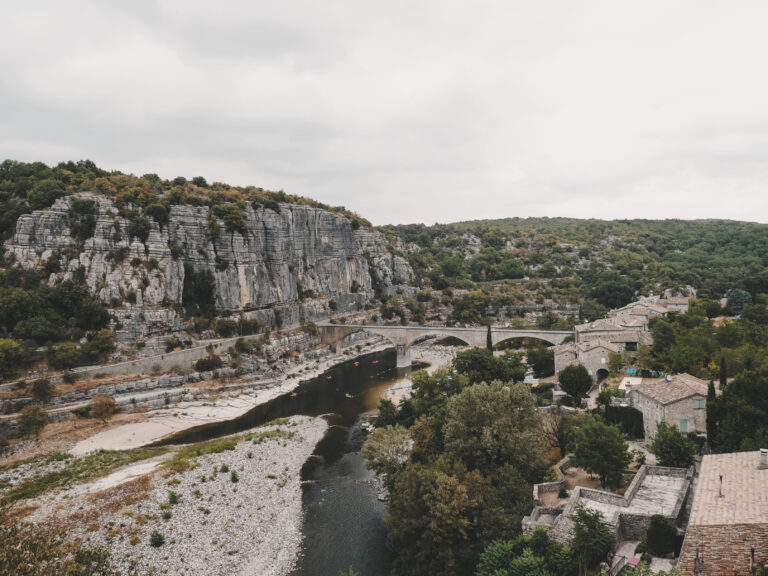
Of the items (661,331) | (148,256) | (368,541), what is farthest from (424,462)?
(148,256)

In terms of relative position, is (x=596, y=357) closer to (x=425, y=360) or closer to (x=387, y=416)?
(x=387, y=416)

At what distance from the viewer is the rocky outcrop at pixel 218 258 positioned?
1971 inches

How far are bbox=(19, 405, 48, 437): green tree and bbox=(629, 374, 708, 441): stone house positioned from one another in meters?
38.9

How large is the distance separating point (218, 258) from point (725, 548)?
6004 cm

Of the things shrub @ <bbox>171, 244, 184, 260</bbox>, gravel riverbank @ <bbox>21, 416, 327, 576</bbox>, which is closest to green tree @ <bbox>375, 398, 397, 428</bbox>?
gravel riverbank @ <bbox>21, 416, 327, 576</bbox>

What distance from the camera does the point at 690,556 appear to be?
32.4 ft

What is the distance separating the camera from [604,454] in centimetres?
1725

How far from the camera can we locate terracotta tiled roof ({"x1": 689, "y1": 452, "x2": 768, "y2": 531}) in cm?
1011

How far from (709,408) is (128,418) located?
3980 cm

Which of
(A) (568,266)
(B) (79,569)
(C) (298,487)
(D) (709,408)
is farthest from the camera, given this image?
(A) (568,266)

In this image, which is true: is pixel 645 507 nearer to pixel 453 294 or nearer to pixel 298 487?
pixel 298 487

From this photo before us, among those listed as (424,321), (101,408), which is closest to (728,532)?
(101,408)

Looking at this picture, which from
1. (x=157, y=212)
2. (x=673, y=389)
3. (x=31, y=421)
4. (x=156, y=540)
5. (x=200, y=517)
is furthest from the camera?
(x=157, y=212)

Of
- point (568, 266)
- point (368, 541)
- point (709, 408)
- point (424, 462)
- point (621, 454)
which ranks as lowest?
point (368, 541)
